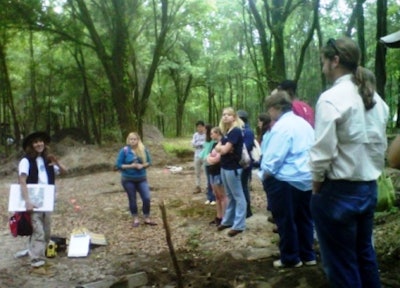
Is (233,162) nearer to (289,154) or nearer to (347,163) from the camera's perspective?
(289,154)

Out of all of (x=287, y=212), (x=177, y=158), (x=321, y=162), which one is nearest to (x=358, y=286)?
(x=321, y=162)

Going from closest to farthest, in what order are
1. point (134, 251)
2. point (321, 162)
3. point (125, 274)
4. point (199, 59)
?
point (321, 162) < point (125, 274) < point (134, 251) < point (199, 59)

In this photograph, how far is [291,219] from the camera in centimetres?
475

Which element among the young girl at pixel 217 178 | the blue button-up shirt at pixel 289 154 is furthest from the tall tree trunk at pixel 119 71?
the blue button-up shirt at pixel 289 154

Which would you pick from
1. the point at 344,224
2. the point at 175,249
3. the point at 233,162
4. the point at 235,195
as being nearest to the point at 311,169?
the point at 344,224

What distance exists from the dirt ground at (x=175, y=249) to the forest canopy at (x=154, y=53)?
3687 mm

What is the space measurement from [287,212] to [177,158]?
47.2 ft

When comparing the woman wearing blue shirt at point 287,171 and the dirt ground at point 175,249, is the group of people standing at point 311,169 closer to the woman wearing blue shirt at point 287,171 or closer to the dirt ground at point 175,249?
the woman wearing blue shirt at point 287,171

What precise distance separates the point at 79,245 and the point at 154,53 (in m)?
9.25

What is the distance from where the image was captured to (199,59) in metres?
28.8

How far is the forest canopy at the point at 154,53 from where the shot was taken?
13023 mm

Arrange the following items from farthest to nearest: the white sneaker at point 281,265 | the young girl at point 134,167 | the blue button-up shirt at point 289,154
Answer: the young girl at point 134,167 → the white sneaker at point 281,265 → the blue button-up shirt at point 289,154

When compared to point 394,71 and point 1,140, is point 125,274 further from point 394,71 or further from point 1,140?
point 1,140

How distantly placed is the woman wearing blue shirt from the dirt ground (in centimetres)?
35
